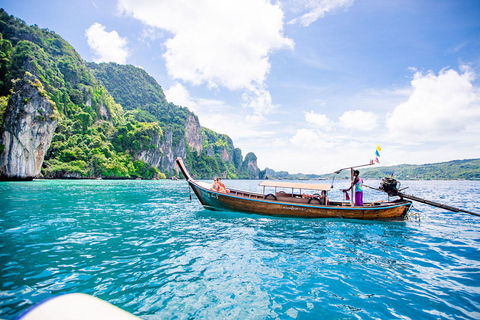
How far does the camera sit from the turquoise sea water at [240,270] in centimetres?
424

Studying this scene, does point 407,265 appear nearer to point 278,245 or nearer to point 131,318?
point 278,245

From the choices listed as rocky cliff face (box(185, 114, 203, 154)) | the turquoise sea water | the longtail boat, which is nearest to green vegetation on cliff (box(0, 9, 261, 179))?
rocky cliff face (box(185, 114, 203, 154))

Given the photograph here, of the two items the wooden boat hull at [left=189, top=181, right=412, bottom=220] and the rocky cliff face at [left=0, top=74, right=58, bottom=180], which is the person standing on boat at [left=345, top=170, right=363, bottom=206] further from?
the rocky cliff face at [left=0, top=74, right=58, bottom=180]

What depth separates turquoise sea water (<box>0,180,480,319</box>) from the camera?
4.24 metres

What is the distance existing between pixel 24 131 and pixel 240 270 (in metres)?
51.8

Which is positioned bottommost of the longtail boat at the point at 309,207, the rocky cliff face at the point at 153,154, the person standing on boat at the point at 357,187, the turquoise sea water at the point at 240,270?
the turquoise sea water at the point at 240,270

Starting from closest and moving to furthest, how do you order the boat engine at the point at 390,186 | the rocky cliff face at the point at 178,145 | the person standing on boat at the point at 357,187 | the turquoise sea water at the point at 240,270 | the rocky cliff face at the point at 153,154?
the turquoise sea water at the point at 240,270 → the person standing on boat at the point at 357,187 → the boat engine at the point at 390,186 → the rocky cliff face at the point at 153,154 → the rocky cliff face at the point at 178,145

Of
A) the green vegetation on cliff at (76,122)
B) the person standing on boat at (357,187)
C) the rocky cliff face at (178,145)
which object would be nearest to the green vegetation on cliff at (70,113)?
the green vegetation on cliff at (76,122)

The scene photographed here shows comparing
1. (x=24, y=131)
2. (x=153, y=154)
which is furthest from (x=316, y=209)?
(x=153, y=154)

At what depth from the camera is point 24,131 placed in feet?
127

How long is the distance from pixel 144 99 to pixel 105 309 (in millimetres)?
163292

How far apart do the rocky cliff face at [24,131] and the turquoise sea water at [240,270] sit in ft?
129

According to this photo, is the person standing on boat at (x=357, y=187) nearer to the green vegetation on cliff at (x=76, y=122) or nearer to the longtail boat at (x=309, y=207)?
the longtail boat at (x=309, y=207)

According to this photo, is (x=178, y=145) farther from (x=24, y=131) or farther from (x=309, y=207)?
(x=309, y=207)
